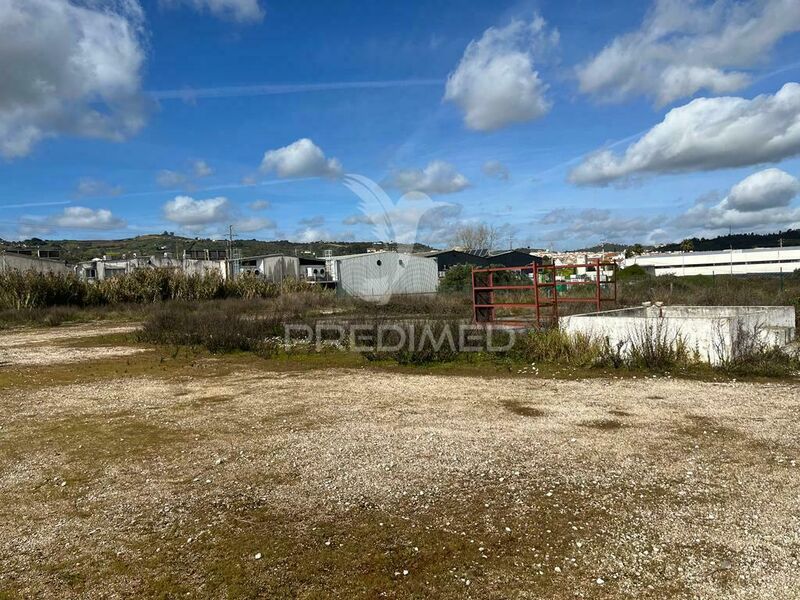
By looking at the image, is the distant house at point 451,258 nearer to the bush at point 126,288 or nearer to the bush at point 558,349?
the bush at point 126,288

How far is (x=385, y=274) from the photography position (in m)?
44.7

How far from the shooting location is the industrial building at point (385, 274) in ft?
143

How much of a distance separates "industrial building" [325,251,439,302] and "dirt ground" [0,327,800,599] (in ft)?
117

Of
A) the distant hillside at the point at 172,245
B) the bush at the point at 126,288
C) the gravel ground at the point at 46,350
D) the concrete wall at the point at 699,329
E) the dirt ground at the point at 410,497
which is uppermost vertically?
the distant hillside at the point at 172,245

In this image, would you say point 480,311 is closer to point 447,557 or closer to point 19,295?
point 447,557

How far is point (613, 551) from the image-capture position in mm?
3463

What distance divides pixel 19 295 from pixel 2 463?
27.7m

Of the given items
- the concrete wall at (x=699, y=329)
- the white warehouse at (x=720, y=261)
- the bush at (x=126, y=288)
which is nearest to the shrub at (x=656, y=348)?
the concrete wall at (x=699, y=329)

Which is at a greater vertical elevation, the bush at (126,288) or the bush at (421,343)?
the bush at (126,288)

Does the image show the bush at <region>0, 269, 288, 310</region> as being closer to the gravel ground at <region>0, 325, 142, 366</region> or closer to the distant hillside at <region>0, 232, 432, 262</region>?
the gravel ground at <region>0, 325, 142, 366</region>

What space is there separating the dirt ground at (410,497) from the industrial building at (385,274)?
35.5 metres

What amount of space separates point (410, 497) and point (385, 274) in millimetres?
40547

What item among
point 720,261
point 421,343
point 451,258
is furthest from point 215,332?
point 720,261

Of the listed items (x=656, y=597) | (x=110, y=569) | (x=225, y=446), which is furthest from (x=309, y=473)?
(x=656, y=597)
